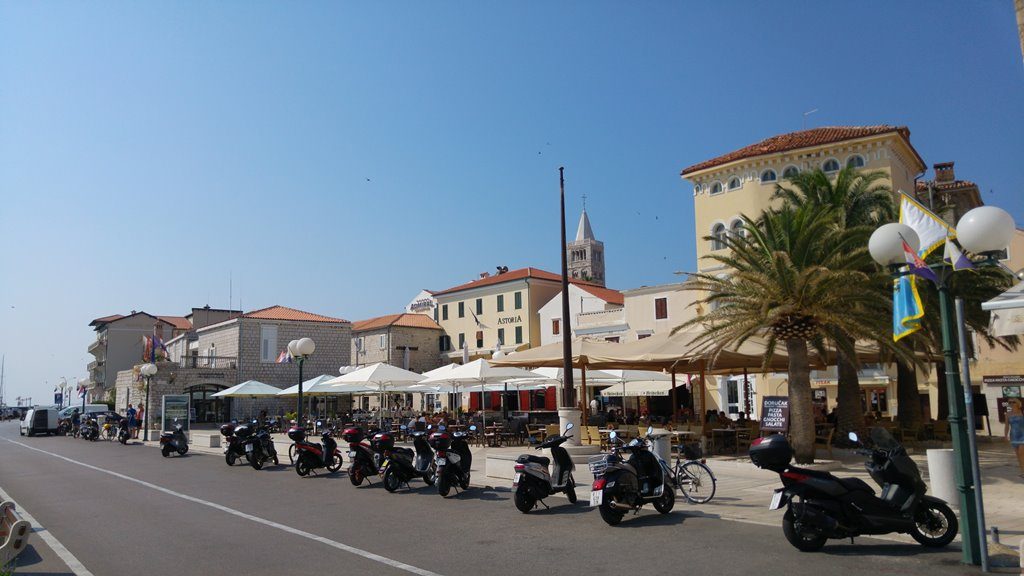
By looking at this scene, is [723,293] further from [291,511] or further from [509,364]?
[291,511]

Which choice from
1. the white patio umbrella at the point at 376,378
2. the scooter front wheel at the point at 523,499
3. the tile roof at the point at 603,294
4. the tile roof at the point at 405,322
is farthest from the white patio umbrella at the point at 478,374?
the tile roof at the point at 405,322

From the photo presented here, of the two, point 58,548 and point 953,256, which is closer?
point 953,256

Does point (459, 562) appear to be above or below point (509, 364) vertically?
below

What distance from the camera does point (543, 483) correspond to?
10289 mm

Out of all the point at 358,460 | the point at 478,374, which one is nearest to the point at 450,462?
the point at 358,460

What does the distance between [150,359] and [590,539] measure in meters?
49.1

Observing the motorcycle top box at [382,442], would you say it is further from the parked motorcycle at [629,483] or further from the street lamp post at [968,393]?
the street lamp post at [968,393]

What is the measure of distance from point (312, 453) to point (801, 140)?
97.0 ft

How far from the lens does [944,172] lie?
4203 cm

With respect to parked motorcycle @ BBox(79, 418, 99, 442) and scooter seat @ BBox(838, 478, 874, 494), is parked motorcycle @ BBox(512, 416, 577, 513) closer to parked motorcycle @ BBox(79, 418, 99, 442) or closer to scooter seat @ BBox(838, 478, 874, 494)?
scooter seat @ BBox(838, 478, 874, 494)

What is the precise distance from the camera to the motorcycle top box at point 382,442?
13367 mm

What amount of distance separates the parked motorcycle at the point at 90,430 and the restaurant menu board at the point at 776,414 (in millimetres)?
32226

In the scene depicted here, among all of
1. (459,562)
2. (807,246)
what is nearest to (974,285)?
(807,246)

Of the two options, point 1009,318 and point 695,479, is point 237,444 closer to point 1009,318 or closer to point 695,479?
point 695,479
